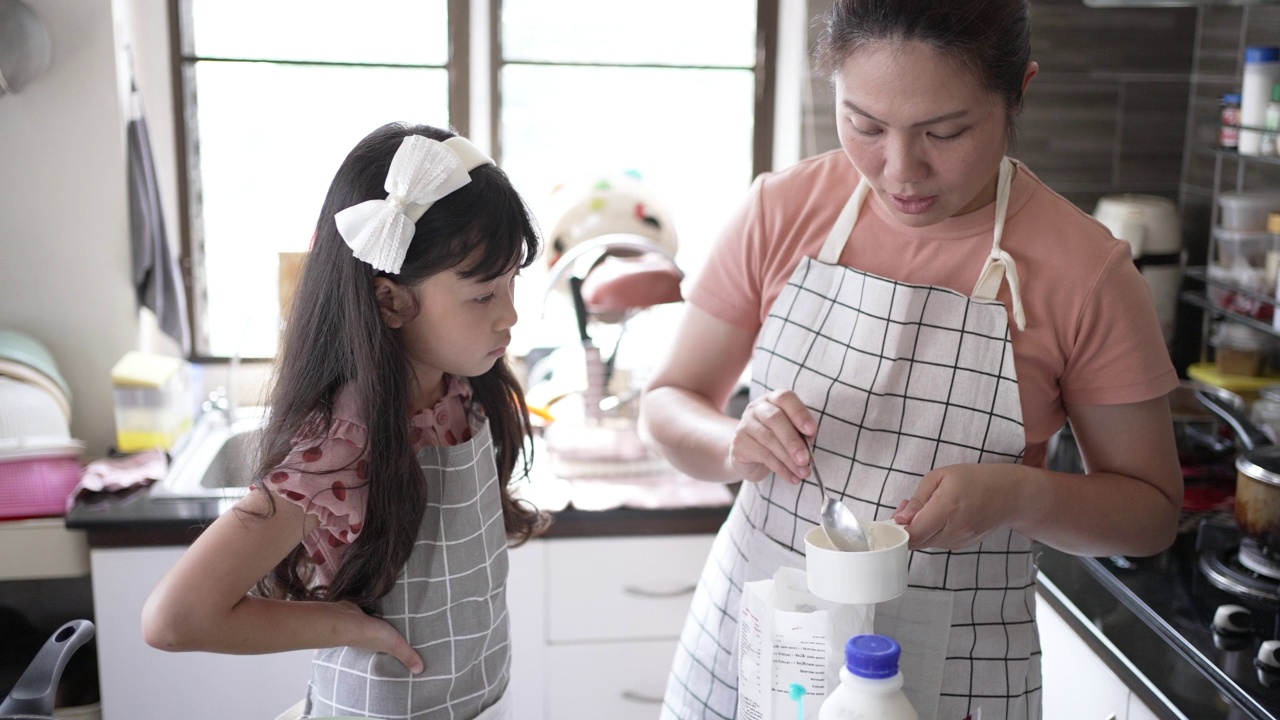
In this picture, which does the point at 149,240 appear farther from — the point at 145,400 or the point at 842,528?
the point at 842,528

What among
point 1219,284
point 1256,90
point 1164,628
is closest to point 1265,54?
point 1256,90

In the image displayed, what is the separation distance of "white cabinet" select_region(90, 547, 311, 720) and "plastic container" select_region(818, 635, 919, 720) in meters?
1.39

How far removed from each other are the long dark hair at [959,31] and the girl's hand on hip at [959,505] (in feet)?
1.12

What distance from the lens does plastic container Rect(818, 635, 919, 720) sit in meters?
0.82

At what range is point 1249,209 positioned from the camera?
6.89 ft

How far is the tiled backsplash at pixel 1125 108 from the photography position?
8.03ft

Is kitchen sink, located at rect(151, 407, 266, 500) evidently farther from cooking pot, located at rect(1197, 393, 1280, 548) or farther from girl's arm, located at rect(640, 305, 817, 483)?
cooking pot, located at rect(1197, 393, 1280, 548)

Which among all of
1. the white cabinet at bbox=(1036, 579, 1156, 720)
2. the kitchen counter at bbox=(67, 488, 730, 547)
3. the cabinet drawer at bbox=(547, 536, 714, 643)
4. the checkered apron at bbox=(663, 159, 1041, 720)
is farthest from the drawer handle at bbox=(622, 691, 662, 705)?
the checkered apron at bbox=(663, 159, 1041, 720)

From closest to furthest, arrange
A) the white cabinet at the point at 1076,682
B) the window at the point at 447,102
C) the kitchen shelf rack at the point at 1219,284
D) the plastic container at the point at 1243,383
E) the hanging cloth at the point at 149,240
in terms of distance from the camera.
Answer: the white cabinet at the point at 1076,682
the kitchen shelf rack at the point at 1219,284
the plastic container at the point at 1243,383
the hanging cloth at the point at 149,240
the window at the point at 447,102

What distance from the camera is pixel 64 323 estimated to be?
2303 mm

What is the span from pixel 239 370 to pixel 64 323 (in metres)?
A: 0.37

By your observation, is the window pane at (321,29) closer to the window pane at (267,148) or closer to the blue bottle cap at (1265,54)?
the window pane at (267,148)

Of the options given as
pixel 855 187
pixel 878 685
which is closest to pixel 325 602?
pixel 878 685

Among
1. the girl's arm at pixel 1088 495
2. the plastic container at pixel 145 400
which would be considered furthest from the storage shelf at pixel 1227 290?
the plastic container at pixel 145 400
